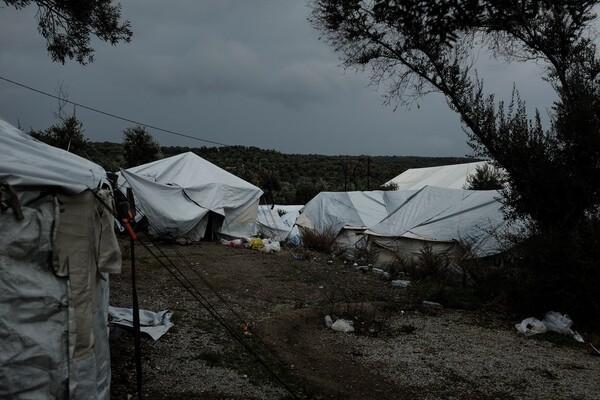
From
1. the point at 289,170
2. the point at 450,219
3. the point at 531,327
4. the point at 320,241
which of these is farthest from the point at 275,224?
the point at 289,170

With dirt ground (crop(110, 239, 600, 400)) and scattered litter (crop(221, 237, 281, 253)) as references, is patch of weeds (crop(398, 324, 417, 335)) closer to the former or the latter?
dirt ground (crop(110, 239, 600, 400))

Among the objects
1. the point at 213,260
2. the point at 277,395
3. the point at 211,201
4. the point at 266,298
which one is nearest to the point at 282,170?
the point at 211,201

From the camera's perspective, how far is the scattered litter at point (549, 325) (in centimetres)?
815

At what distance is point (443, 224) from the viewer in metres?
13.8

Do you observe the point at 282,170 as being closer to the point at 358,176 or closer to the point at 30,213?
the point at 358,176

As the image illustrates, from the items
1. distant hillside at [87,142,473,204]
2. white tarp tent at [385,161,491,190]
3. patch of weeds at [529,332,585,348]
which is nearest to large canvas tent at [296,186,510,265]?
patch of weeds at [529,332,585,348]

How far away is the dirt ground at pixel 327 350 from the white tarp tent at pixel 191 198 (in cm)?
493

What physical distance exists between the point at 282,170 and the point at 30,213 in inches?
1457

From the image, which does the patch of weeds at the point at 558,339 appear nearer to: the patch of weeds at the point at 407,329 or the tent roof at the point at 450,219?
the patch of weeds at the point at 407,329

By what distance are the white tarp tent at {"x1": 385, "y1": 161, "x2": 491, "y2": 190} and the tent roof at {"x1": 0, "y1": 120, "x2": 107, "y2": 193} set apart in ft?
68.0

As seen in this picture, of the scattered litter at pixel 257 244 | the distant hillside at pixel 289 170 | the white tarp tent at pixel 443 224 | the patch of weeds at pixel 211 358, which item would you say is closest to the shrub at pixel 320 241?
the scattered litter at pixel 257 244

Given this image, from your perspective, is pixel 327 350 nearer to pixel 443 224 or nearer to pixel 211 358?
pixel 211 358

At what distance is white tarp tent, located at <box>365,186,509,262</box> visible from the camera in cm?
1257

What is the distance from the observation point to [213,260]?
13172 mm
